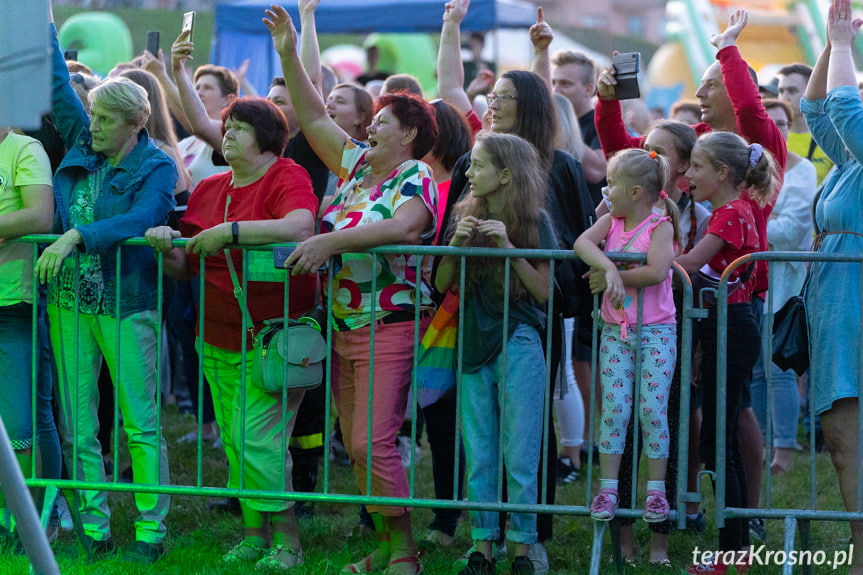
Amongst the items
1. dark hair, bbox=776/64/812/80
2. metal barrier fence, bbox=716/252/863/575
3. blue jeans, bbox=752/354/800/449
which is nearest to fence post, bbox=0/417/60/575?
metal barrier fence, bbox=716/252/863/575

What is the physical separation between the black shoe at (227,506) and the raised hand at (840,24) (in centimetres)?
352

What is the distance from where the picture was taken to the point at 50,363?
4957 mm

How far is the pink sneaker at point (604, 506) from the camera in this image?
166 inches

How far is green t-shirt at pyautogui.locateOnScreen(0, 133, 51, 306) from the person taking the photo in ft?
15.2

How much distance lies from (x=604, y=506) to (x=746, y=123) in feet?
6.41

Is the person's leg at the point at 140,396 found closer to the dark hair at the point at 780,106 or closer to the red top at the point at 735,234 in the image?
the red top at the point at 735,234

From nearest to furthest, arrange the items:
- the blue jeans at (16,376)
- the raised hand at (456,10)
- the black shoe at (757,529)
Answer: the blue jeans at (16,376) < the black shoe at (757,529) < the raised hand at (456,10)

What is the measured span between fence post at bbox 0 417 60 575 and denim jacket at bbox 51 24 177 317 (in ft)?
4.83

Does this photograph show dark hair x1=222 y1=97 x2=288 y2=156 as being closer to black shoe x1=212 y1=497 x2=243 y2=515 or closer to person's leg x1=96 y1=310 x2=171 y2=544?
person's leg x1=96 y1=310 x2=171 y2=544

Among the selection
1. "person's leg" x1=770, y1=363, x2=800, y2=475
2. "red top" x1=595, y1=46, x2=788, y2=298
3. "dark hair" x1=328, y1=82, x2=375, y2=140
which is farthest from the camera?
"person's leg" x1=770, y1=363, x2=800, y2=475

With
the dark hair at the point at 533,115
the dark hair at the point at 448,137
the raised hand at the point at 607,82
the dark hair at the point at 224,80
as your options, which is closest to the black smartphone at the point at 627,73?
the raised hand at the point at 607,82

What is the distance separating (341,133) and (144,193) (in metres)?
0.88

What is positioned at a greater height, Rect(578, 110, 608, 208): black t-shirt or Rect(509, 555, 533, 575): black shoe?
Rect(578, 110, 608, 208): black t-shirt

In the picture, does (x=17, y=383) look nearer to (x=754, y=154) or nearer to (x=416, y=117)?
(x=416, y=117)
